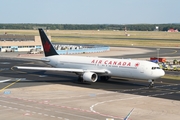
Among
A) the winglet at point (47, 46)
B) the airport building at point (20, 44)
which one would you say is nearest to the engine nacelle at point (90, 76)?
the winglet at point (47, 46)

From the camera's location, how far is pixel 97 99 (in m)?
44.5

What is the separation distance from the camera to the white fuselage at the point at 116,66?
174 ft

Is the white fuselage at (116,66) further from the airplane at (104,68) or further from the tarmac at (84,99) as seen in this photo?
the tarmac at (84,99)

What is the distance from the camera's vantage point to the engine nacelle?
5616cm

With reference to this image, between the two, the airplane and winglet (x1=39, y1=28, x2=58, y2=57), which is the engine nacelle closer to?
the airplane

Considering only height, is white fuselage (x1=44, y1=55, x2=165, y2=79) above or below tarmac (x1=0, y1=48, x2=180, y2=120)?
above

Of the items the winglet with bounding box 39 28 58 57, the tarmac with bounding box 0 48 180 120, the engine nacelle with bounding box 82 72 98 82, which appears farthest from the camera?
the winglet with bounding box 39 28 58 57

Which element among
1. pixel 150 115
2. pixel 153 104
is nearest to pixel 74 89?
pixel 153 104

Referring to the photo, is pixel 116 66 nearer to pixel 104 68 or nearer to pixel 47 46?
pixel 104 68

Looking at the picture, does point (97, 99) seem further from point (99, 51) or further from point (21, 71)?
point (99, 51)

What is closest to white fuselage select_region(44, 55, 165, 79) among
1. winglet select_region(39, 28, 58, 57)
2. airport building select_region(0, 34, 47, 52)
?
winglet select_region(39, 28, 58, 57)

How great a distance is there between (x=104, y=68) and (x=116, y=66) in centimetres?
242

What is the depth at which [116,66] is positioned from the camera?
185ft

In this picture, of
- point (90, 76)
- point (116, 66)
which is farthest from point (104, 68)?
point (90, 76)
